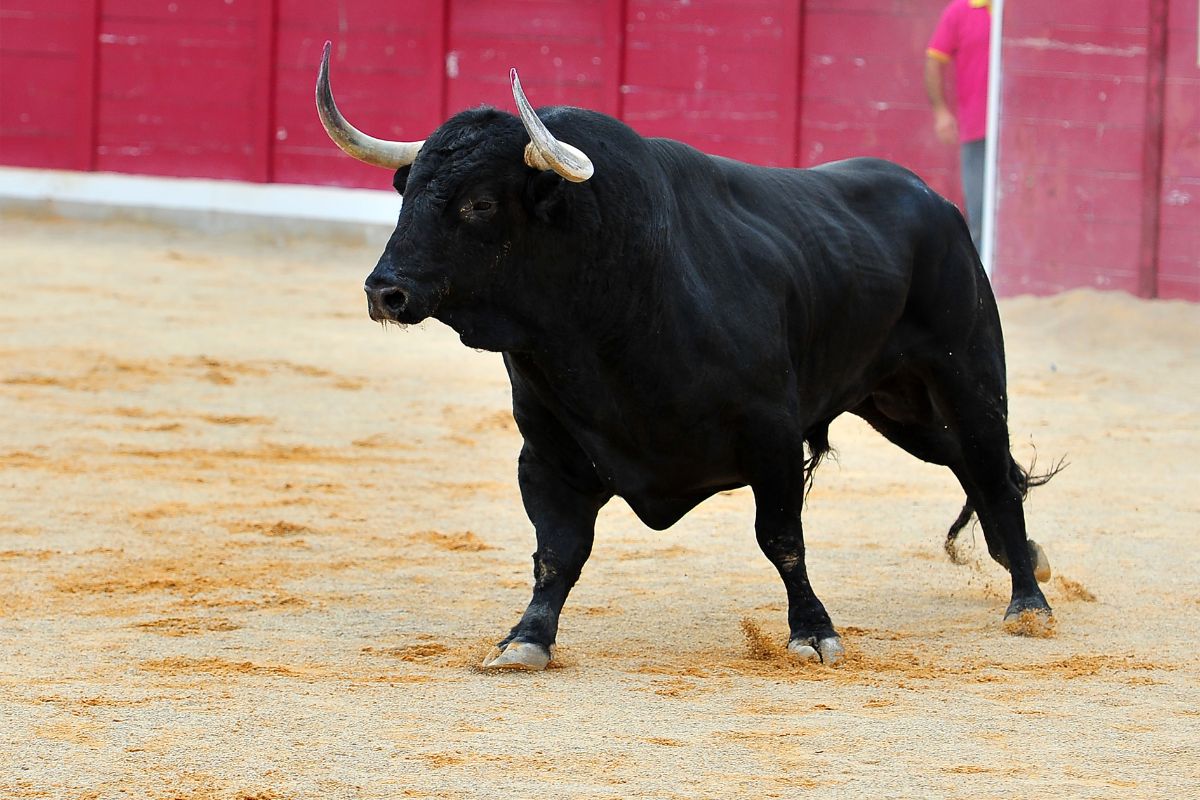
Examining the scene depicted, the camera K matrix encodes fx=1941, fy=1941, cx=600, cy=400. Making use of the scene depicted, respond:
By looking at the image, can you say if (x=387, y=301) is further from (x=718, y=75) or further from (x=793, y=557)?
(x=718, y=75)

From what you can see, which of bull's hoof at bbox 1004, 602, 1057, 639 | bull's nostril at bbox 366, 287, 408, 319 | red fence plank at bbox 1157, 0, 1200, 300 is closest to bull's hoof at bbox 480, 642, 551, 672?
bull's nostril at bbox 366, 287, 408, 319

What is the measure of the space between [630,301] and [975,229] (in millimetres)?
6846

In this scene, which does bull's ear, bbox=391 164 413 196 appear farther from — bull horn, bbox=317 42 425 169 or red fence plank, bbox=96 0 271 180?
red fence plank, bbox=96 0 271 180

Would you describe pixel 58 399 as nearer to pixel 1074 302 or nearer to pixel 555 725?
pixel 555 725

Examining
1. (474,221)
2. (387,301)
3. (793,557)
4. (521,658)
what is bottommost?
(521,658)

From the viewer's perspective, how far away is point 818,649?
12.4ft

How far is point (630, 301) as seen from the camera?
3.65 metres

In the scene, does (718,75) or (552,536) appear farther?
(718,75)

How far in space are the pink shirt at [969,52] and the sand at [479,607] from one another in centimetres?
219

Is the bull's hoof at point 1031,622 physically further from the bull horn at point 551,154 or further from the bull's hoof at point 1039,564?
the bull horn at point 551,154

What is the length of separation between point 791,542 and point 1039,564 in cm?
90

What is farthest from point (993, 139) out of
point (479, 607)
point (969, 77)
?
point (479, 607)

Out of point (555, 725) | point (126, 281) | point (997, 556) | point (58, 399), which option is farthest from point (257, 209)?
point (555, 725)

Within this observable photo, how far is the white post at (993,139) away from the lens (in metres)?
9.96
